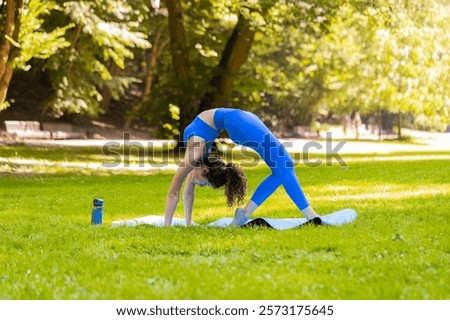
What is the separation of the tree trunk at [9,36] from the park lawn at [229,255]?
824cm

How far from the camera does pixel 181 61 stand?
31.9 m

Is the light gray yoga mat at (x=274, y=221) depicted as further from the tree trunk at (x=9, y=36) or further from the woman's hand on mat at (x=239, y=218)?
the tree trunk at (x=9, y=36)

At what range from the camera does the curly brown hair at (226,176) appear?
11062mm

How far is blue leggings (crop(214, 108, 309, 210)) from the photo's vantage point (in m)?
11.0

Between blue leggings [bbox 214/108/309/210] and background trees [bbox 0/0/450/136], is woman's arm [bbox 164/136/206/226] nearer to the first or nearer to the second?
blue leggings [bbox 214/108/309/210]

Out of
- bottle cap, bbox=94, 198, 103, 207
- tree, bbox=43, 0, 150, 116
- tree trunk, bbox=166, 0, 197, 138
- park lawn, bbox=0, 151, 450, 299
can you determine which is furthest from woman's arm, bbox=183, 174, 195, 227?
tree trunk, bbox=166, 0, 197, 138

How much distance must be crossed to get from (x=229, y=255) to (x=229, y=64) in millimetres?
23767

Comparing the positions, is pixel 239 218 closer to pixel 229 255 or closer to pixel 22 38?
pixel 229 255

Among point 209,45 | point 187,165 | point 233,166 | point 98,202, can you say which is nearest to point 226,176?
point 233,166

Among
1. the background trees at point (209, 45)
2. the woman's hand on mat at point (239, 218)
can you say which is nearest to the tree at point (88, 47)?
the background trees at point (209, 45)

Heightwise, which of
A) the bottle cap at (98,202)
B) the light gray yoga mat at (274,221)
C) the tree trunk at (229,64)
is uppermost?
the tree trunk at (229,64)

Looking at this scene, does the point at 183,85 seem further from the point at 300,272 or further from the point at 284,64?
the point at 300,272

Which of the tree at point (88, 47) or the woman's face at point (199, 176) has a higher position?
the tree at point (88, 47)

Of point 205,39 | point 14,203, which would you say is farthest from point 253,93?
point 14,203
